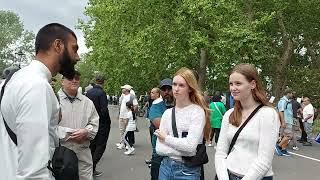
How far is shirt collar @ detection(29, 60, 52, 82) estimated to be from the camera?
2613 millimetres

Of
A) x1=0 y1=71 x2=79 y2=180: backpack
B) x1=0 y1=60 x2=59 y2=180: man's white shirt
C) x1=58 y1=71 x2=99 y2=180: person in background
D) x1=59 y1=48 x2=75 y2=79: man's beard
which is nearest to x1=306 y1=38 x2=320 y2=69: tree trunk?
x1=58 y1=71 x2=99 y2=180: person in background

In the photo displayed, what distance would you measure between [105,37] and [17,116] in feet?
125

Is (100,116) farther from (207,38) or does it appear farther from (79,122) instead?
(207,38)

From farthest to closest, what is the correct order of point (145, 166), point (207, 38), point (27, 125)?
point (207, 38)
point (145, 166)
point (27, 125)

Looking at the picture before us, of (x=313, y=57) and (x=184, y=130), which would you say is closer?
(x=184, y=130)

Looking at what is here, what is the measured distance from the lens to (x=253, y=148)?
3641mm

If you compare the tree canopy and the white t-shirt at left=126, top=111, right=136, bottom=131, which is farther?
the tree canopy

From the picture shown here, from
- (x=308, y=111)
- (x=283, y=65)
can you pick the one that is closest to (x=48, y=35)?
(x=308, y=111)

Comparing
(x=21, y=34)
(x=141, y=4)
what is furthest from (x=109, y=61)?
(x=21, y=34)

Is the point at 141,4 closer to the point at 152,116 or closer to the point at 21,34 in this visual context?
the point at 152,116

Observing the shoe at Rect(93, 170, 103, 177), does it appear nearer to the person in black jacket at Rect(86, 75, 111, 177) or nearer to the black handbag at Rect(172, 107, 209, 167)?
the person in black jacket at Rect(86, 75, 111, 177)

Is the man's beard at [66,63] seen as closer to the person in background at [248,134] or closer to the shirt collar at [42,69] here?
the shirt collar at [42,69]

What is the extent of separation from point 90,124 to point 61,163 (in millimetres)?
3510

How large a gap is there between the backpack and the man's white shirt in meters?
0.04
